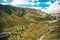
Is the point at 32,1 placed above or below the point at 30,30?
above

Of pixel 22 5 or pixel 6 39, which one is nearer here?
pixel 6 39

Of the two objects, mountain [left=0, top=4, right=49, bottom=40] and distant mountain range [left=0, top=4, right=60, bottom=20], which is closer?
mountain [left=0, top=4, right=49, bottom=40]

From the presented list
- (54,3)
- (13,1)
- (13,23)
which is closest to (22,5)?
(13,1)

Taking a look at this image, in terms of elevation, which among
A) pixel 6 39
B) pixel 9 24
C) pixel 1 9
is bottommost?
pixel 6 39

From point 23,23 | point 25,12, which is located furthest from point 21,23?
point 25,12

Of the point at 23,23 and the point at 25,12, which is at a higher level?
the point at 25,12

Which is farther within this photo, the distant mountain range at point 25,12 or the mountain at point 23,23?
the distant mountain range at point 25,12

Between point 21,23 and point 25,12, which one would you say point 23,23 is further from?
point 25,12

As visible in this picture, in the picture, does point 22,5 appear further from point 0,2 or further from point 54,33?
point 54,33

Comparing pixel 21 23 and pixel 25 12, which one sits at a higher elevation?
pixel 25 12

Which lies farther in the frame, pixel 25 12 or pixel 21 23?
pixel 25 12

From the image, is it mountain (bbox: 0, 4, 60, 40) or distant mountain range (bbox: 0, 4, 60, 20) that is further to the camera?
distant mountain range (bbox: 0, 4, 60, 20)
